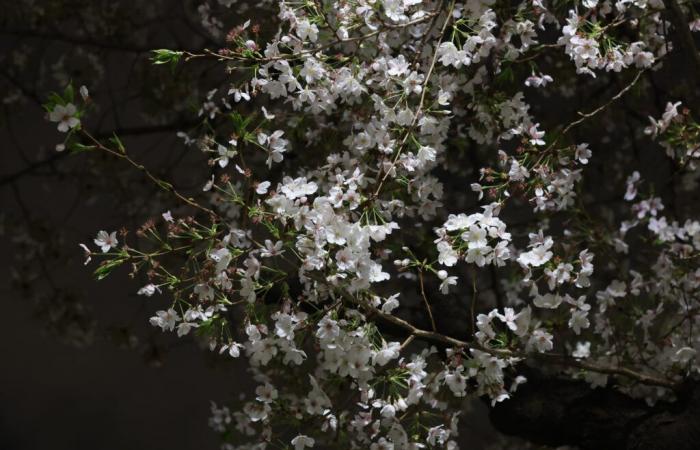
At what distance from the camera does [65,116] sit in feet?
5.14

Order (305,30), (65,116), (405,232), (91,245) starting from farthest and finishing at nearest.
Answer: (91,245), (405,232), (305,30), (65,116)

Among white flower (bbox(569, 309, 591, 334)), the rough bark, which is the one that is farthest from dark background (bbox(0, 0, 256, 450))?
white flower (bbox(569, 309, 591, 334))

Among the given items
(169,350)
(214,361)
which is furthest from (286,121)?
(169,350)

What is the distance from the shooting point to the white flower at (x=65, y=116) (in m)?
1.56

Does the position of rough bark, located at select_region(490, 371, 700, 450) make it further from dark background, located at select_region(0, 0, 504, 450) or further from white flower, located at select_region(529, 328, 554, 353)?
dark background, located at select_region(0, 0, 504, 450)

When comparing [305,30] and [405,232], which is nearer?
[305,30]


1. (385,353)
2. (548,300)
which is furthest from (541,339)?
(385,353)

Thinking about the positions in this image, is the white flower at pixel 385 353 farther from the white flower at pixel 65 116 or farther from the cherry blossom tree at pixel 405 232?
the white flower at pixel 65 116

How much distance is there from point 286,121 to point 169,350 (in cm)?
121

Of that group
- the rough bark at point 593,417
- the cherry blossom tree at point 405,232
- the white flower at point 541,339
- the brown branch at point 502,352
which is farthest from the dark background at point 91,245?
the white flower at point 541,339

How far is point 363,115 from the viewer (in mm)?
1969

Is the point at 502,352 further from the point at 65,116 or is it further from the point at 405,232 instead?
the point at 65,116

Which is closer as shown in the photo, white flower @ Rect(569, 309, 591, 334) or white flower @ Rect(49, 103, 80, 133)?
white flower @ Rect(49, 103, 80, 133)

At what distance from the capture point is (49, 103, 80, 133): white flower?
1.56 m
